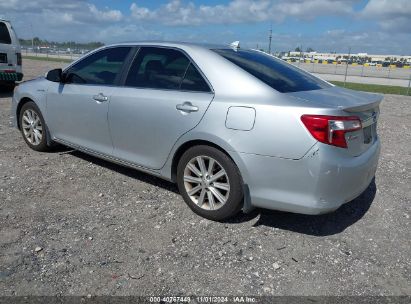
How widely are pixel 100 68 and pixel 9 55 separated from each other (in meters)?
6.82

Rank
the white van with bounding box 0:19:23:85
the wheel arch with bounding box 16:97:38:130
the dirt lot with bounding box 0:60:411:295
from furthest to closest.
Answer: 1. the white van with bounding box 0:19:23:85
2. the wheel arch with bounding box 16:97:38:130
3. the dirt lot with bounding box 0:60:411:295

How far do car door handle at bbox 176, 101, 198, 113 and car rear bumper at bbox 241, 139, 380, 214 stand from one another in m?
0.66

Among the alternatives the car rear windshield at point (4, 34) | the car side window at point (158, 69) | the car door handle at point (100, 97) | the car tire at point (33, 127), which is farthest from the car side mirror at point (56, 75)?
the car rear windshield at point (4, 34)

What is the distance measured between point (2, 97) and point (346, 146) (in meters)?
10.4

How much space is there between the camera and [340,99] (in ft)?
11.2

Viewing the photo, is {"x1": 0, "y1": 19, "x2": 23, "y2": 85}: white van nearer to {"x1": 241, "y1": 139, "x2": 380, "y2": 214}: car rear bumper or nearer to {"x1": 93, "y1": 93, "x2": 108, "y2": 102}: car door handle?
{"x1": 93, "y1": 93, "x2": 108, "y2": 102}: car door handle

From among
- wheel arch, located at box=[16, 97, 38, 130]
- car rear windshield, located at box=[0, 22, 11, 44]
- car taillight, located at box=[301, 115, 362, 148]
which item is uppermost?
car rear windshield, located at box=[0, 22, 11, 44]

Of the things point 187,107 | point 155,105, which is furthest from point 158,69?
point 187,107

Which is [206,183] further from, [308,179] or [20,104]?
[20,104]

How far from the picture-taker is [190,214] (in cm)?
391

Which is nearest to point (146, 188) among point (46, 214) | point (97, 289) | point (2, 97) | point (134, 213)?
point (134, 213)

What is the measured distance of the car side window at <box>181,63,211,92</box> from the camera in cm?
366

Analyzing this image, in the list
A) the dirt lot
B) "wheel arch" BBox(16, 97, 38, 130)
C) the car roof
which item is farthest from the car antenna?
"wheel arch" BBox(16, 97, 38, 130)

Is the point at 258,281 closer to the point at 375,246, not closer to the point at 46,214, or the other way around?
the point at 375,246
